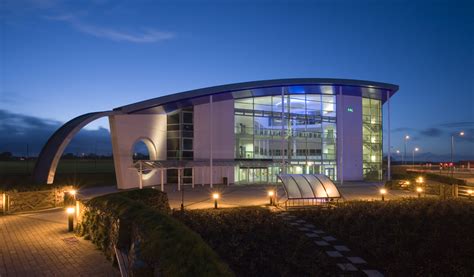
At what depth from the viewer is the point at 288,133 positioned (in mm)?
31984

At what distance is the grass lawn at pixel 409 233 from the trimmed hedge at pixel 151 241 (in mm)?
5108

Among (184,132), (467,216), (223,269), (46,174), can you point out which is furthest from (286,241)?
(184,132)

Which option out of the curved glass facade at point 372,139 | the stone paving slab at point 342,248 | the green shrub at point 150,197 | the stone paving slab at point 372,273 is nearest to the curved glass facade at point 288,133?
the curved glass facade at point 372,139

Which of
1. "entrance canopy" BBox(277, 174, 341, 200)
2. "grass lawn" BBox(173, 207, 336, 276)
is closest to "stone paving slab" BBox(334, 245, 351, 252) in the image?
"grass lawn" BBox(173, 207, 336, 276)

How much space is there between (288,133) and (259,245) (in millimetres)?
23113

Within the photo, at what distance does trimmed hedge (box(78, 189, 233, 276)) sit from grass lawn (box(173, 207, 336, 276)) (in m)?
2.48

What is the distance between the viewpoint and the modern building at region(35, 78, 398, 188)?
1086 inches

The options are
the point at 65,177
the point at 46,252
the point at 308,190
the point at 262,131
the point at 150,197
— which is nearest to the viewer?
the point at 46,252

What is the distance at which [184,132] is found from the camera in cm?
2972

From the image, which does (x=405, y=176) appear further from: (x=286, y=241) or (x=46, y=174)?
(x=46, y=174)

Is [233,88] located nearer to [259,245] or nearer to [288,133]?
[288,133]

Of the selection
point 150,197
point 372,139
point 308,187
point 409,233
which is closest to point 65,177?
point 150,197

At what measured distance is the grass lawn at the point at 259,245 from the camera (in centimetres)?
788

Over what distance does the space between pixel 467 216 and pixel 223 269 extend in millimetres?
14031
